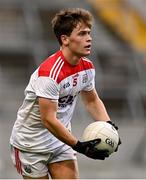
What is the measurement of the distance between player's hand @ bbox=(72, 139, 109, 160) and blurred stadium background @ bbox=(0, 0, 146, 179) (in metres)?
7.10

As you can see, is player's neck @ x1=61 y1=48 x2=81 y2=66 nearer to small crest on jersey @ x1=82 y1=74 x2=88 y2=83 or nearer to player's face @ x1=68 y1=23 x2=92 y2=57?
player's face @ x1=68 y1=23 x2=92 y2=57

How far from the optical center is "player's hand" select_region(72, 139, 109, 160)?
6.61 m

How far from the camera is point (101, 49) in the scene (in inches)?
651

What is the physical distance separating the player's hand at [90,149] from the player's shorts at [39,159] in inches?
17.2

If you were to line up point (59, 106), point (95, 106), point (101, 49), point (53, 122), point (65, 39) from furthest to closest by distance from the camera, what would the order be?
point (101, 49), point (95, 106), point (59, 106), point (65, 39), point (53, 122)

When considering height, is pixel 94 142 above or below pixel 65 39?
below

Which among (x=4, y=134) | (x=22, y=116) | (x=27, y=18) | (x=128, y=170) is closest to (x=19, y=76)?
(x=27, y=18)

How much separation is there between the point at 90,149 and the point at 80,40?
88cm

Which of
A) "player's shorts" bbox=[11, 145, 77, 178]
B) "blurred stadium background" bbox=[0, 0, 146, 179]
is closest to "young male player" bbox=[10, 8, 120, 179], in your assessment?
"player's shorts" bbox=[11, 145, 77, 178]

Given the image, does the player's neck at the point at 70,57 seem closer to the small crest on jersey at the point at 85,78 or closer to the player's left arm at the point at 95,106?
the small crest on jersey at the point at 85,78

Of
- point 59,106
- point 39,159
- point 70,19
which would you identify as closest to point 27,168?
point 39,159

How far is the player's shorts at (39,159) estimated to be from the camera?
706 cm

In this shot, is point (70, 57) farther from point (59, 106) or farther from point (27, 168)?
point (27, 168)

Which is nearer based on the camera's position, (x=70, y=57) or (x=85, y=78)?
(x=70, y=57)
